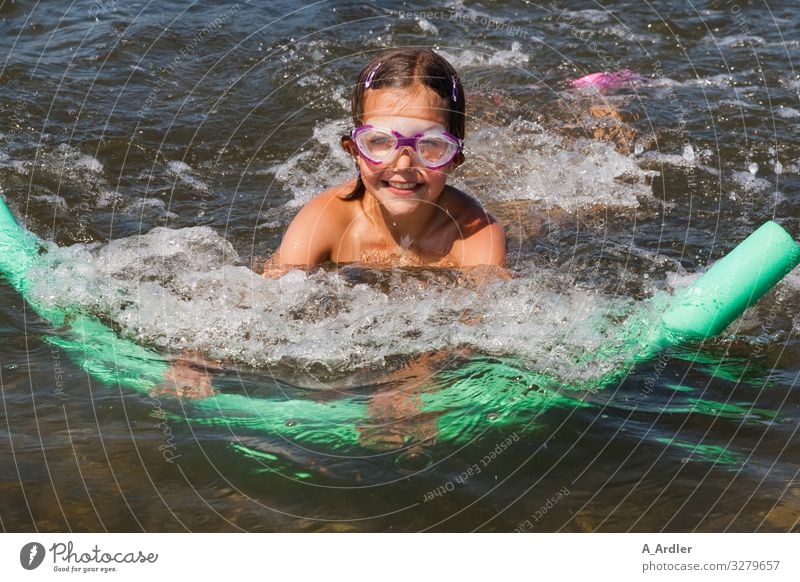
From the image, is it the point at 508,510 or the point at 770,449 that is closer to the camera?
the point at 508,510

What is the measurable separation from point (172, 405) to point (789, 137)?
4.15 meters

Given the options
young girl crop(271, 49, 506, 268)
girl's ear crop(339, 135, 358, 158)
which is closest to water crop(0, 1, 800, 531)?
young girl crop(271, 49, 506, 268)

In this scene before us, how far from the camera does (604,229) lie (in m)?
4.86

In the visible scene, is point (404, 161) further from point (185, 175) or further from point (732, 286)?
point (185, 175)

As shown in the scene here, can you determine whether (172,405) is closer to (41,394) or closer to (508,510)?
(41,394)

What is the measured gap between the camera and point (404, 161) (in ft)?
12.4

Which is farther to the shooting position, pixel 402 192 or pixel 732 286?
pixel 402 192

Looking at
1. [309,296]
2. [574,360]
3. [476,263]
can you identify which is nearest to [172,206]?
[309,296]

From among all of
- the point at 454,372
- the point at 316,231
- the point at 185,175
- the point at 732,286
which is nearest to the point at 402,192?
the point at 316,231

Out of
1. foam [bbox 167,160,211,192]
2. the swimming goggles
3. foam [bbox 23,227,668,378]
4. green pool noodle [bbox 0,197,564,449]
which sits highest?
the swimming goggles

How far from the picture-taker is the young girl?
3.74 m

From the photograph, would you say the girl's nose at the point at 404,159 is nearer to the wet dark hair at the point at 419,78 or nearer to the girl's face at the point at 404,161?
the girl's face at the point at 404,161

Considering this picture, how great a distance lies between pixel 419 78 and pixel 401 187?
1.40 feet

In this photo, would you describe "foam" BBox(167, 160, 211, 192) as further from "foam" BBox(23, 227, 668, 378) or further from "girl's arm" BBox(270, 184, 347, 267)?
"girl's arm" BBox(270, 184, 347, 267)
